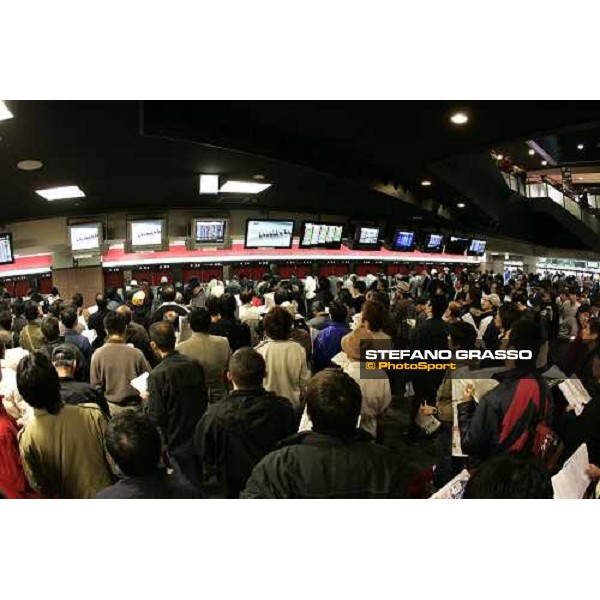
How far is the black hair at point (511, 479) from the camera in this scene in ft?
5.55

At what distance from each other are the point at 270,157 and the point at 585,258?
3.64 m

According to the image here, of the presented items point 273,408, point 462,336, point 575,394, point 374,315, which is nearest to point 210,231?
point 374,315

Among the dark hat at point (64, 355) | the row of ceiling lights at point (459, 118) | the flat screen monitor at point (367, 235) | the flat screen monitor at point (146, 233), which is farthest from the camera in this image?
the flat screen monitor at point (367, 235)

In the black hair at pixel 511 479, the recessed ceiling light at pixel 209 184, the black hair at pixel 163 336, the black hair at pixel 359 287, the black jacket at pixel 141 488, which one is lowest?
the black jacket at pixel 141 488

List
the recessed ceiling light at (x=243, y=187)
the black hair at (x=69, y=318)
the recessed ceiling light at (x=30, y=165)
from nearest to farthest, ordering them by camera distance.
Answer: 1. the black hair at (x=69, y=318)
2. the recessed ceiling light at (x=30, y=165)
3. the recessed ceiling light at (x=243, y=187)

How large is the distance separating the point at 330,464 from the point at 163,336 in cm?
168

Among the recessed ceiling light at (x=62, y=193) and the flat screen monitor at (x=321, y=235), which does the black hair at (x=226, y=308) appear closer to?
the recessed ceiling light at (x=62, y=193)

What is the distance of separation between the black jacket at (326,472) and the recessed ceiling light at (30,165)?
12.8ft

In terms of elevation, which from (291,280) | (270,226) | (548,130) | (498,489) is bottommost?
(498,489)

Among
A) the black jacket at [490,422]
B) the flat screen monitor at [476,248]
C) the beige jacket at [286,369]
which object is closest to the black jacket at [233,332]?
the beige jacket at [286,369]

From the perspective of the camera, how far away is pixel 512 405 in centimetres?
280

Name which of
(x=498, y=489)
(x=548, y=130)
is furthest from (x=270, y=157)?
(x=498, y=489)

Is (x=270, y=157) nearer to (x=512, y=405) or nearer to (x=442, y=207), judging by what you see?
(x=512, y=405)

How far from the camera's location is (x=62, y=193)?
6.05 metres
